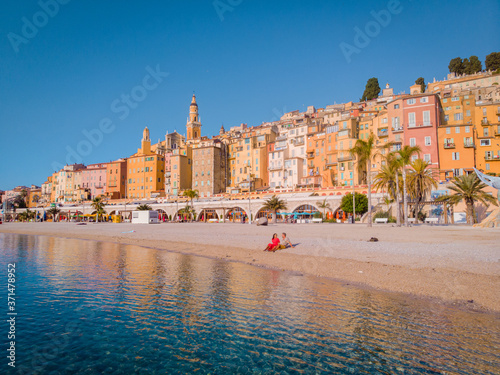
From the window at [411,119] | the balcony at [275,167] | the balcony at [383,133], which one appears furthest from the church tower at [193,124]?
the window at [411,119]

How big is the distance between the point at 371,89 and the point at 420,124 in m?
61.6

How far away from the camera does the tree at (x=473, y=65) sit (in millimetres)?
106625

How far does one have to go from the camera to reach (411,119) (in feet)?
203

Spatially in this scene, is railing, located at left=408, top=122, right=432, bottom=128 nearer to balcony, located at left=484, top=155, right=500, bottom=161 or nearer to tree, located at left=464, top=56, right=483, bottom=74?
balcony, located at left=484, top=155, right=500, bottom=161

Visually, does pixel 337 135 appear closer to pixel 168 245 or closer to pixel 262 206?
pixel 262 206

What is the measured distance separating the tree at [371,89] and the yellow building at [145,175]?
72315 millimetres

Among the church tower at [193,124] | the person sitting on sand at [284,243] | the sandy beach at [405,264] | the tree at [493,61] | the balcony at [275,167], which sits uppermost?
the tree at [493,61]

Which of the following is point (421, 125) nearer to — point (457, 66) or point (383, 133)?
point (383, 133)

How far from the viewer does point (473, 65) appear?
10781 cm

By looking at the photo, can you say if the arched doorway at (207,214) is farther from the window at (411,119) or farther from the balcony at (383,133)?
the window at (411,119)

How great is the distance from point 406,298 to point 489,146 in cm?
6196

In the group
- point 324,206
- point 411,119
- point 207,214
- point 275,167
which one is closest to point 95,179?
point 207,214

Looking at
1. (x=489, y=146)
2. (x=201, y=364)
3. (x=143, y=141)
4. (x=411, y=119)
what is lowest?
(x=201, y=364)

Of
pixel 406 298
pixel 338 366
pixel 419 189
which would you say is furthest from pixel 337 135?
pixel 338 366
